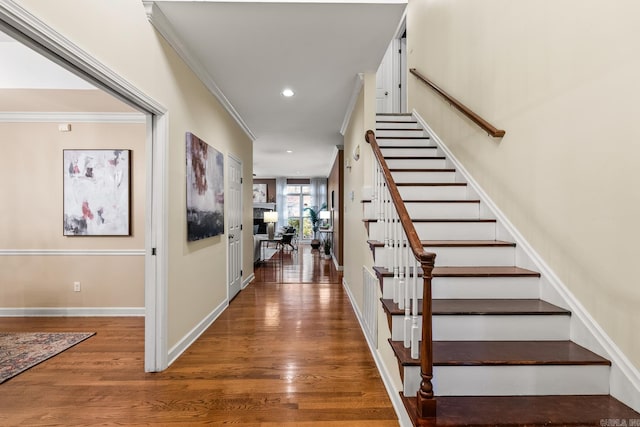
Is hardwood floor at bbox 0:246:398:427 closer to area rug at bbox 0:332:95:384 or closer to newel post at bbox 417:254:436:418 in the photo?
area rug at bbox 0:332:95:384

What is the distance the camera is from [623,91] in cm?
143

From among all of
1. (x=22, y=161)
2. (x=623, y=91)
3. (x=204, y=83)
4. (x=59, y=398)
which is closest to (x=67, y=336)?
(x=59, y=398)

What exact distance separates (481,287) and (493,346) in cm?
42

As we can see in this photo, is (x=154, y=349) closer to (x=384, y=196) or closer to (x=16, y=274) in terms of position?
(x=384, y=196)

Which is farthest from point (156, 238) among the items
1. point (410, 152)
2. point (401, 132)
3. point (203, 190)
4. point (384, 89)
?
point (384, 89)

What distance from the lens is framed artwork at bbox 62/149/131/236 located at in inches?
136

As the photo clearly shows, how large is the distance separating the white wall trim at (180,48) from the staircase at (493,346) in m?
2.27

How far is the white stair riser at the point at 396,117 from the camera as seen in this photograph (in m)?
4.39

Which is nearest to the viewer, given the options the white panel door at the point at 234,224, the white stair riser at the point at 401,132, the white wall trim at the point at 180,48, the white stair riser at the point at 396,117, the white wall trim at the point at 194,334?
the white wall trim at the point at 180,48

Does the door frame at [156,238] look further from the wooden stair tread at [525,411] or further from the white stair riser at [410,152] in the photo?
the white stair riser at [410,152]

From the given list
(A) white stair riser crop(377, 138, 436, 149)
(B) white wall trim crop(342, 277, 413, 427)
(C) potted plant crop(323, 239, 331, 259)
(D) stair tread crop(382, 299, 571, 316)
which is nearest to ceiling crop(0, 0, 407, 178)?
(A) white stair riser crop(377, 138, 436, 149)

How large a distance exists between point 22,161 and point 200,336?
297 centimetres

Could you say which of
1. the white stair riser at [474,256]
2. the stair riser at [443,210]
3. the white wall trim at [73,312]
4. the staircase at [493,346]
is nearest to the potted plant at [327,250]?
the white wall trim at [73,312]

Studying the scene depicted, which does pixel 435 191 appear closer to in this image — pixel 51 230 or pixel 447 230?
pixel 447 230
